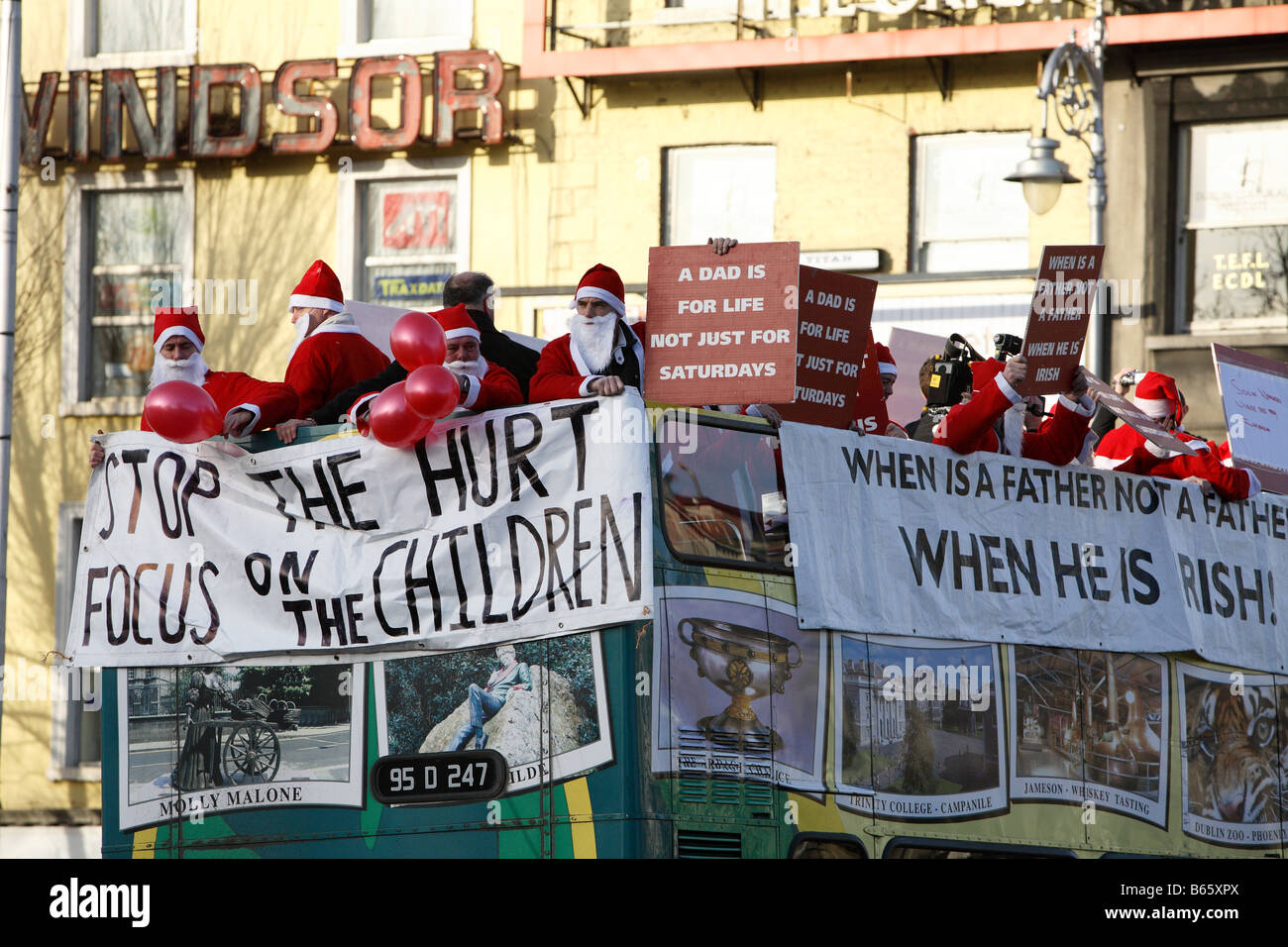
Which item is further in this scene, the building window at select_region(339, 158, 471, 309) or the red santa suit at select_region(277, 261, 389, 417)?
the building window at select_region(339, 158, 471, 309)

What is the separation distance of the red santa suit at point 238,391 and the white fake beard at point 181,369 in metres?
0.04

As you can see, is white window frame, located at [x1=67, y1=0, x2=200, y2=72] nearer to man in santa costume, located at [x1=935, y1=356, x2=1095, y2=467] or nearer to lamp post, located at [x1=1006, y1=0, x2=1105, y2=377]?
lamp post, located at [x1=1006, y1=0, x2=1105, y2=377]

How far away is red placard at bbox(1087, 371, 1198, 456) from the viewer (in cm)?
954

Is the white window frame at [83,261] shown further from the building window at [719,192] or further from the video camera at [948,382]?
the video camera at [948,382]

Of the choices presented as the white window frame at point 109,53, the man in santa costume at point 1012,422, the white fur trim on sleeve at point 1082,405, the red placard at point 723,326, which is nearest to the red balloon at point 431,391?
the red placard at point 723,326

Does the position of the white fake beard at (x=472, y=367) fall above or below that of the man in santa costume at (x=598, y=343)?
below

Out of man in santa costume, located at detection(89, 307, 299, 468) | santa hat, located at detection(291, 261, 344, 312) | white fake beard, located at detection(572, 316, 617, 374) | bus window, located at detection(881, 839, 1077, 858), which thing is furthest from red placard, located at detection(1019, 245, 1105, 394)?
man in santa costume, located at detection(89, 307, 299, 468)

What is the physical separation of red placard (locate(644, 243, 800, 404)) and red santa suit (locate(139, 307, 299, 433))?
5.45ft

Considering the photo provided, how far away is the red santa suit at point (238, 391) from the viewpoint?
332 inches

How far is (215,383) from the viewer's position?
29.4 ft

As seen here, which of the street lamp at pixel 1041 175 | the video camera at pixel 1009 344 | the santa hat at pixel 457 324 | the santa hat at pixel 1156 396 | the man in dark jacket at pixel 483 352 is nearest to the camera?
the man in dark jacket at pixel 483 352
